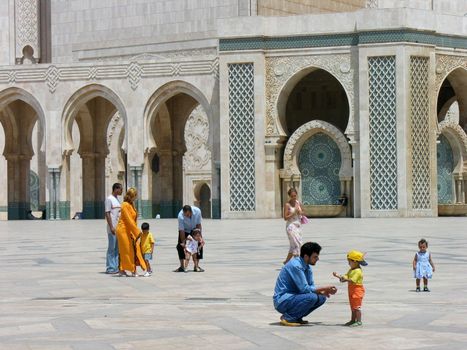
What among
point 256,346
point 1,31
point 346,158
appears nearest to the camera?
point 256,346

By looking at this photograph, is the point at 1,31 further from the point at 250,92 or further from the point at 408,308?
the point at 408,308

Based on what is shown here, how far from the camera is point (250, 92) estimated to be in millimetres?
31234

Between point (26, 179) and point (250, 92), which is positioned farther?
point (26, 179)

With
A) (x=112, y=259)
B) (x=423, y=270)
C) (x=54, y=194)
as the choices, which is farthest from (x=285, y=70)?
(x=423, y=270)

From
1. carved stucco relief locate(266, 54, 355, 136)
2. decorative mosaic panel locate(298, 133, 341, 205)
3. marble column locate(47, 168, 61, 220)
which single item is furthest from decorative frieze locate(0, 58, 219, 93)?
decorative mosaic panel locate(298, 133, 341, 205)

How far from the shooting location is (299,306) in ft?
27.7

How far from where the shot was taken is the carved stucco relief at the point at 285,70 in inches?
1216

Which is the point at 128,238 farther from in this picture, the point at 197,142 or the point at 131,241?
the point at 197,142

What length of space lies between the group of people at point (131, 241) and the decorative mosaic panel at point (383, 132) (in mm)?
16710

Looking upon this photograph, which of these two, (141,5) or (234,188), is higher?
(141,5)

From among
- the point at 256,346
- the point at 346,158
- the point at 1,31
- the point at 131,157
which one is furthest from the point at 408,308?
the point at 1,31

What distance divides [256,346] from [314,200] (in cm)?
2457

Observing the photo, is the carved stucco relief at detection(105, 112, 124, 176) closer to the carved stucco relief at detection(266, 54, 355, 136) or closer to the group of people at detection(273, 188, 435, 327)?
the carved stucco relief at detection(266, 54, 355, 136)

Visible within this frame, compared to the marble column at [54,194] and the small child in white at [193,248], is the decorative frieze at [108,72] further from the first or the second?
the small child in white at [193,248]
